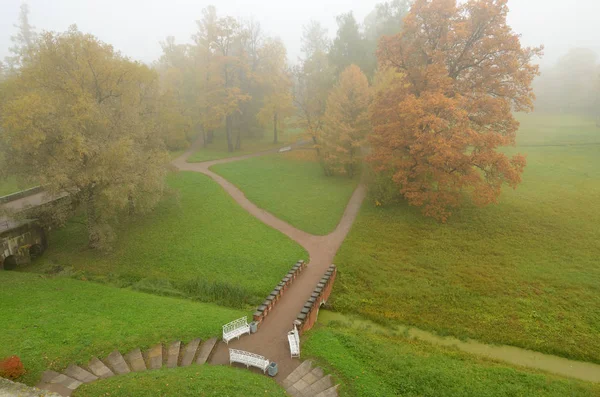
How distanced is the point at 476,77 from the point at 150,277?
26.7 meters

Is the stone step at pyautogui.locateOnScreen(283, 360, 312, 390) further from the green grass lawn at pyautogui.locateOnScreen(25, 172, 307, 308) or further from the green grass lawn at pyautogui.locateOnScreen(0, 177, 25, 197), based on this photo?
the green grass lawn at pyautogui.locateOnScreen(0, 177, 25, 197)

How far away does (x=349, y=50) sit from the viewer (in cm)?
4878

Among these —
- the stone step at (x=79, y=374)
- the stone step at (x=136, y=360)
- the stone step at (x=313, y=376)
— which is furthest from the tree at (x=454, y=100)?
the stone step at (x=79, y=374)

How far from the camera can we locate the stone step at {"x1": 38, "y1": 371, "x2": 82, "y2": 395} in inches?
467

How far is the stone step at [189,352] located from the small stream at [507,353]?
651 centimetres

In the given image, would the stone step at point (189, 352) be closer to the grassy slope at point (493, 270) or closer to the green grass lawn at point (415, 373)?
the green grass lawn at point (415, 373)

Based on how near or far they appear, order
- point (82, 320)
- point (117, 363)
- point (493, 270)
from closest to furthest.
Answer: point (117, 363)
point (82, 320)
point (493, 270)

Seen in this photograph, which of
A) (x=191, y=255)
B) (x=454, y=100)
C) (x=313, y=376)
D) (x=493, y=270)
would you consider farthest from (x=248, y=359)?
(x=454, y=100)

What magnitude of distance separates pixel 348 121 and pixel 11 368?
99.1ft

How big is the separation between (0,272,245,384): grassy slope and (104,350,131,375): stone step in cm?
31

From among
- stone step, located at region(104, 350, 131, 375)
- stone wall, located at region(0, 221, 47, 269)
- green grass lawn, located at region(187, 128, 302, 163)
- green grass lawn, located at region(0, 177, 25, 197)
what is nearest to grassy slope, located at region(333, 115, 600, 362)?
stone step, located at region(104, 350, 131, 375)

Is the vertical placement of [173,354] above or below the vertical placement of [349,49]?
below

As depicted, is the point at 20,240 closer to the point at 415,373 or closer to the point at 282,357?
the point at 282,357

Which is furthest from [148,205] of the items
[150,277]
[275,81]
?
[275,81]
